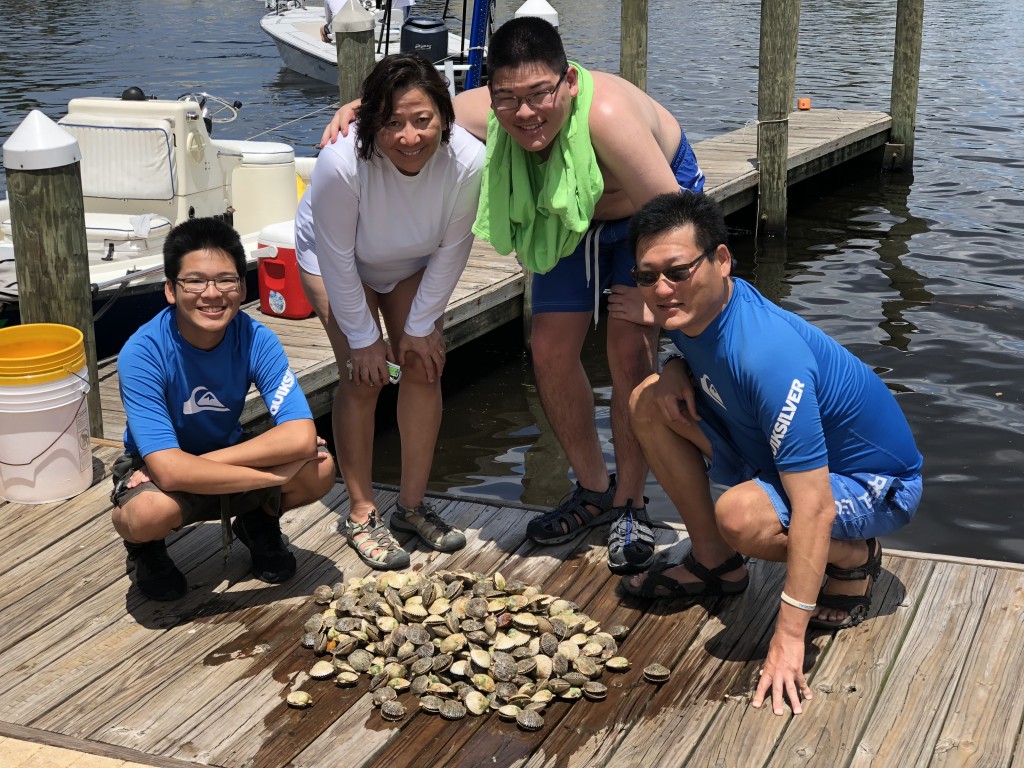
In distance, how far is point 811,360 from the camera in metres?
3.02

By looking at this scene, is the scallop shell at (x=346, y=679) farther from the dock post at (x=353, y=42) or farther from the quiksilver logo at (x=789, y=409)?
the dock post at (x=353, y=42)

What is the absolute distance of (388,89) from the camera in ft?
10.8

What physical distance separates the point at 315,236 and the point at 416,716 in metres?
1.47

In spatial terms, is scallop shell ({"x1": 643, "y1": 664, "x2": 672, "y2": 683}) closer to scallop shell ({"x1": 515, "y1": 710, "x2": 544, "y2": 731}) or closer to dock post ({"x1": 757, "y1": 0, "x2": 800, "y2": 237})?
scallop shell ({"x1": 515, "y1": 710, "x2": 544, "y2": 731})

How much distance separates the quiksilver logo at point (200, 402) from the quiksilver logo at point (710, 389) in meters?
1.45

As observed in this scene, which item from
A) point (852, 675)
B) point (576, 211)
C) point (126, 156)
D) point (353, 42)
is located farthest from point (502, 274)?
point (852, 675)

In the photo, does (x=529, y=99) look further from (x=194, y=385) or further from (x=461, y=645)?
(x=461, y=645)

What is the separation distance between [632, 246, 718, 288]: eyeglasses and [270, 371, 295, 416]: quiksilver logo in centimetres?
118

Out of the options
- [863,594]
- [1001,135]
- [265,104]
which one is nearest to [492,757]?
→ [863,594]

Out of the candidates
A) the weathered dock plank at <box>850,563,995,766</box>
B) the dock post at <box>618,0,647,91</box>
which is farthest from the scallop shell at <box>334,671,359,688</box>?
the dock post at <box>618,0,647,91</box>

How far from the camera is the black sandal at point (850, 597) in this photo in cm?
334

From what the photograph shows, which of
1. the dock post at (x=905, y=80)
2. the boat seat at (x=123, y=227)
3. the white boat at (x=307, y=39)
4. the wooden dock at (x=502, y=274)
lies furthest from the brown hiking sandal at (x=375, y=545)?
the white boat at (x=307, y=39)

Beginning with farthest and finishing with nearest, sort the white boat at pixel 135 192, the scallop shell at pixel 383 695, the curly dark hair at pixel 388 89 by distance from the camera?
the white boat at pixel 135 192
the curly dark hair at pixel 388 89
the scallop shell at pixel 383 695

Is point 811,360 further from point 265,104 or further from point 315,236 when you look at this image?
point 265,104
